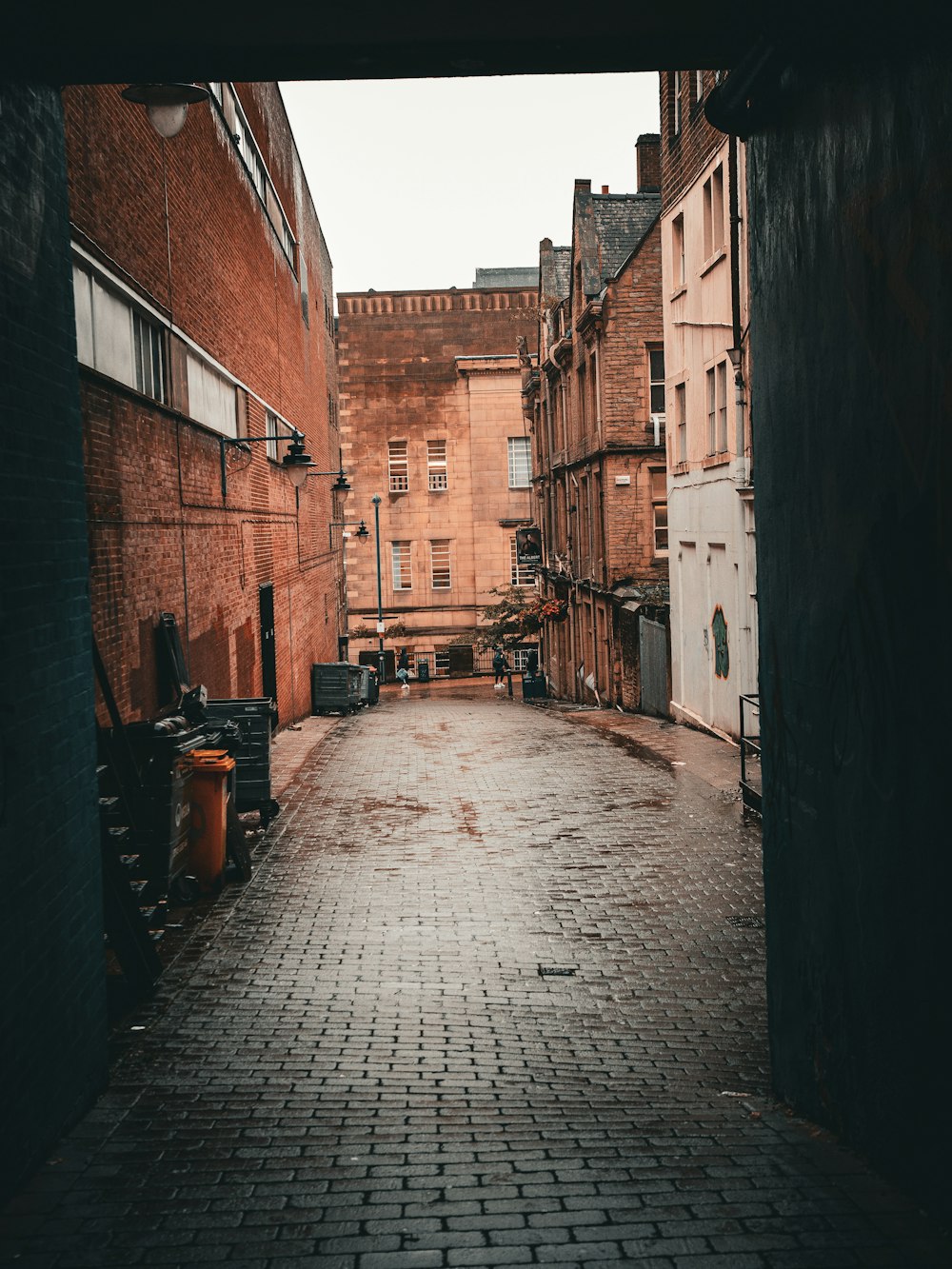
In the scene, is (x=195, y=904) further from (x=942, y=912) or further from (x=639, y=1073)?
(x=942, y=912)

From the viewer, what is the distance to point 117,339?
1115 cm

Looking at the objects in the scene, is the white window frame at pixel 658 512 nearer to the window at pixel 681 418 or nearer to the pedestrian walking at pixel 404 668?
the window at pixel 681 418

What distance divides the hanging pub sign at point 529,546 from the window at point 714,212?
21.4 meters

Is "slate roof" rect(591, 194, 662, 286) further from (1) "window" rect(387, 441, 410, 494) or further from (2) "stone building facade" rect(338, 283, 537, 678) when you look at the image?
(1) "window" rect(387, 441, 410, 494)

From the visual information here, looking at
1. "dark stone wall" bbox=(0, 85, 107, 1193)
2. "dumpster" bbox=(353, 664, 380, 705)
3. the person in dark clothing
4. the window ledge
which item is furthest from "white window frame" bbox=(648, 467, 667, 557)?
"dark stone wall" bbox=(0, 85, 107, 1193)

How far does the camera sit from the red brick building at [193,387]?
10.3 metres

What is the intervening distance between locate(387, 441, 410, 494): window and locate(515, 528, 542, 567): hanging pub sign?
12.7 metres

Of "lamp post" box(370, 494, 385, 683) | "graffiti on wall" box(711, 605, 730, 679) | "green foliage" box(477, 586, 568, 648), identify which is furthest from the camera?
"lamp post" box(370, 494, 385, 683)

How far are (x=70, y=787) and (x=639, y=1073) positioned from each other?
338cm

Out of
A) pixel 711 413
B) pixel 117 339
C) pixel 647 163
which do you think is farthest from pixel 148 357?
pixel 647 163

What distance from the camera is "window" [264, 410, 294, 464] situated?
21.4 meters

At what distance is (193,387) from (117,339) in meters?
3.58

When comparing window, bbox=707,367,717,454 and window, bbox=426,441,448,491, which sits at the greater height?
window, bbox=426,441,448,491

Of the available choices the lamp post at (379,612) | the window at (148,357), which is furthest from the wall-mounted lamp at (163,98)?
the lamp post at (379,612)
